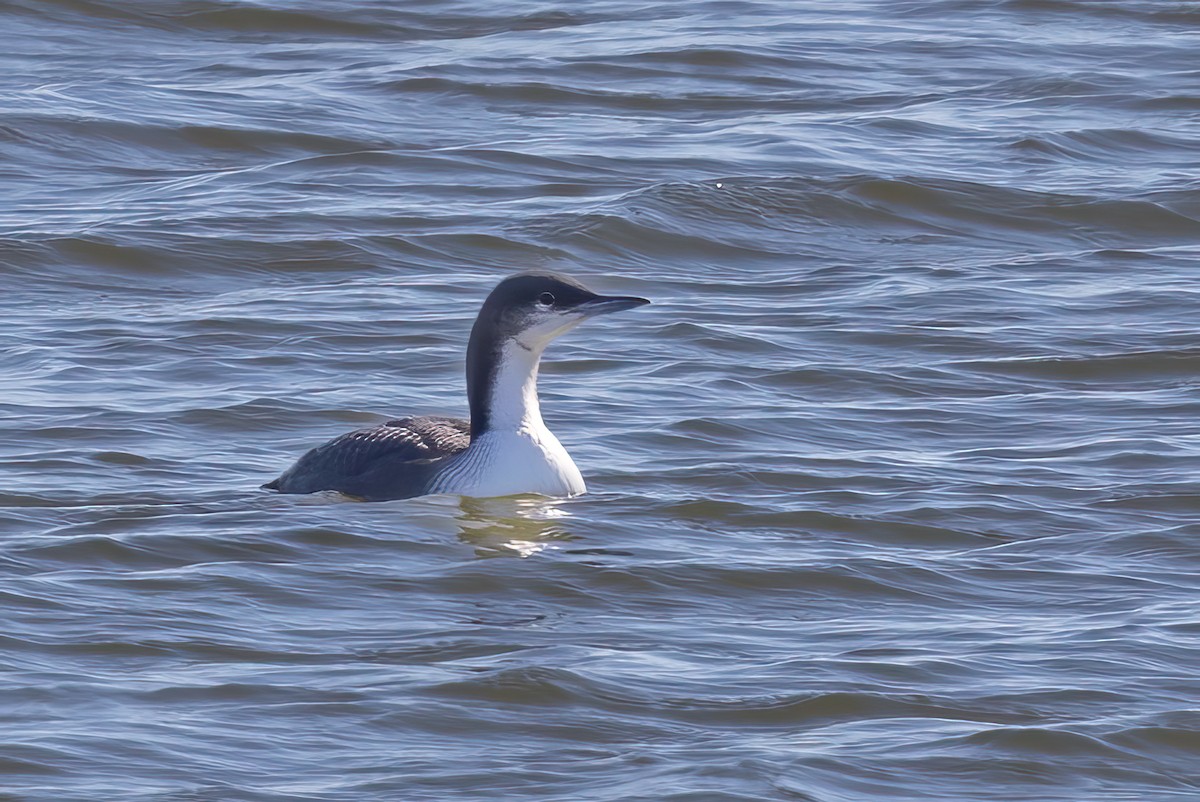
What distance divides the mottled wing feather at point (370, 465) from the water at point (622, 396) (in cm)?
8

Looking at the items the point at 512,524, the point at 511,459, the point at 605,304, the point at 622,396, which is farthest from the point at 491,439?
the point at 622,396

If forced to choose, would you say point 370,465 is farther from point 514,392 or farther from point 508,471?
point 514,392

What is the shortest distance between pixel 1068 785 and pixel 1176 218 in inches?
334

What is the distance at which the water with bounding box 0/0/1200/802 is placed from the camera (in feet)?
21.1

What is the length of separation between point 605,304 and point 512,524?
3.10 ft

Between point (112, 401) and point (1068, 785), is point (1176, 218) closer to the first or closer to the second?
point (112, 401)

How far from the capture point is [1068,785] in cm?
614

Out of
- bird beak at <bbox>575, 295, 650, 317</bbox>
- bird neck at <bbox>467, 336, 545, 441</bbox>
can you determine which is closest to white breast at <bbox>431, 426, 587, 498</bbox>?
bird neck at <bbox>467, 336, 545, 441</bbox>

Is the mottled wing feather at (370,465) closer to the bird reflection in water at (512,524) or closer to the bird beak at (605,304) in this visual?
the bird reflection in water at (512,524)

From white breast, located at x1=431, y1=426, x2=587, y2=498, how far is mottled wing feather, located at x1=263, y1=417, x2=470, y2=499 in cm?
11

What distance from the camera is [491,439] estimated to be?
910 centimetres

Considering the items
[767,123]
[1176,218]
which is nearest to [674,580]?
[1176,218]

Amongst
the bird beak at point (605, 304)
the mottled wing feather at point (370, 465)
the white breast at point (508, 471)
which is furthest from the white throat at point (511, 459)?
the bird beak at point (605, 304)

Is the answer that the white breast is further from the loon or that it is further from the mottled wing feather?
the mottled wing feather
